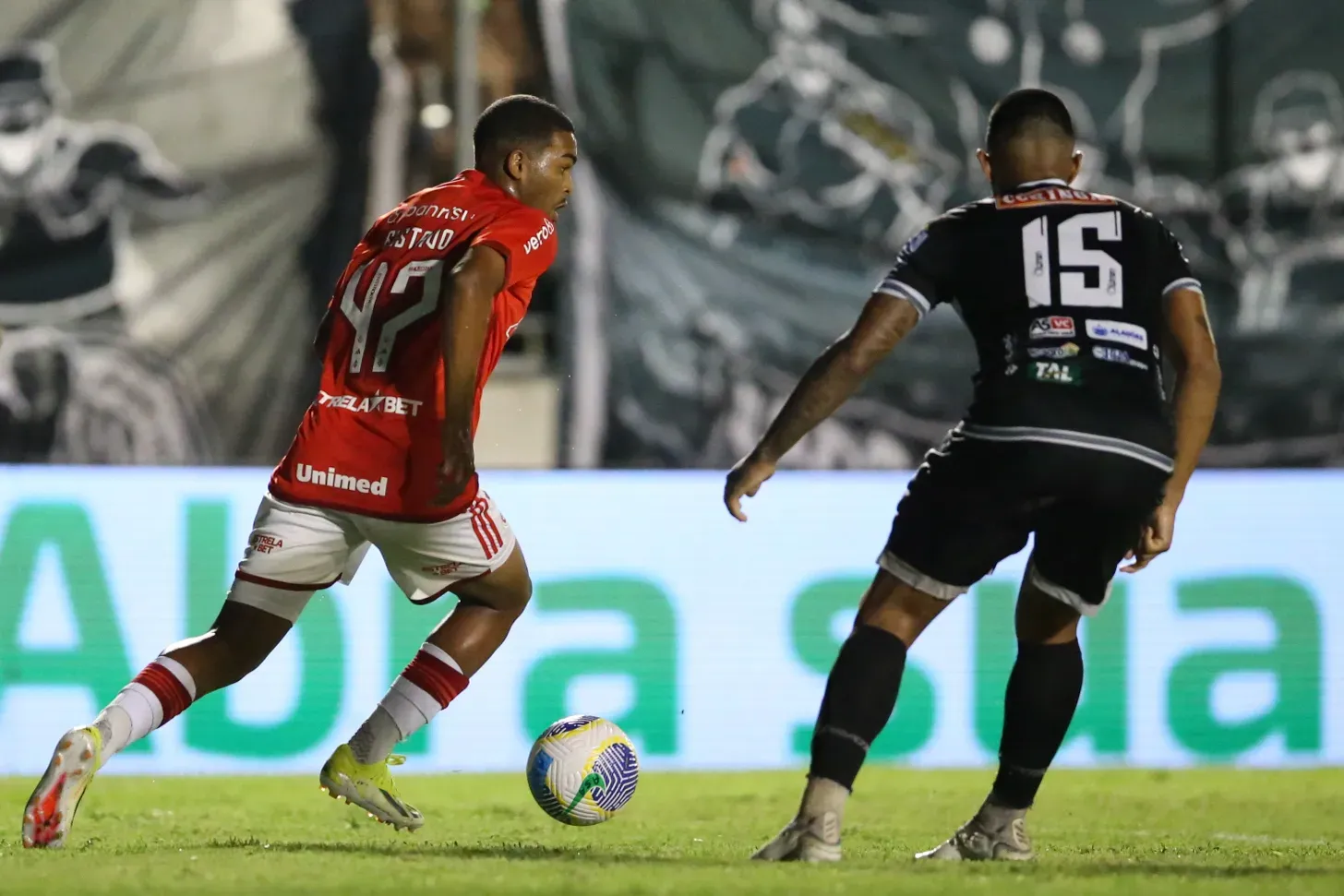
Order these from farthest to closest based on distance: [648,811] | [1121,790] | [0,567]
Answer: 1. [0,567]
2. [1121,790]
3. [648,811]

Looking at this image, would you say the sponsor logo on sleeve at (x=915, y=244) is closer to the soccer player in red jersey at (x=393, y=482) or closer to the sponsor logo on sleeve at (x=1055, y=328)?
the sponsor logo on sleeve at (x=1055, y=328)

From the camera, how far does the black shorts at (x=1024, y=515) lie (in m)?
4.46

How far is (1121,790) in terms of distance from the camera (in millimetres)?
7484

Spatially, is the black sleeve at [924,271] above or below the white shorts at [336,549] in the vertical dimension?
above

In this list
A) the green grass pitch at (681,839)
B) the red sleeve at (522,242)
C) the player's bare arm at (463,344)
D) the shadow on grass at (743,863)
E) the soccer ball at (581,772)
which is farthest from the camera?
the soccer ball at (581,772)

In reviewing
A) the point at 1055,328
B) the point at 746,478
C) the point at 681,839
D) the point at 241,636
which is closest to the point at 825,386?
the point at 746,478

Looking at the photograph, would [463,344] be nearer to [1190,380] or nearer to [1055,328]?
[1055,328]

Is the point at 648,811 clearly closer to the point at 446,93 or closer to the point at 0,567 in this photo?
the point at 0,567

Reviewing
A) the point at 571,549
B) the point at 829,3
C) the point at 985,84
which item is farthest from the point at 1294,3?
the point at 571,549

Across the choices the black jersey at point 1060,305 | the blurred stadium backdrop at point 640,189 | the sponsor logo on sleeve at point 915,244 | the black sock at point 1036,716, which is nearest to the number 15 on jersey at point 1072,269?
the black jersey at point 1060,305

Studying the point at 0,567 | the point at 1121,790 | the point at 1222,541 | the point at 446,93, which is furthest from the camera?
the point at 446,93

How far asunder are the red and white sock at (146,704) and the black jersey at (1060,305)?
195cm

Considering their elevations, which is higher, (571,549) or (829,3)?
(829,3)

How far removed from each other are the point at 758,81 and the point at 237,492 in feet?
12.9
